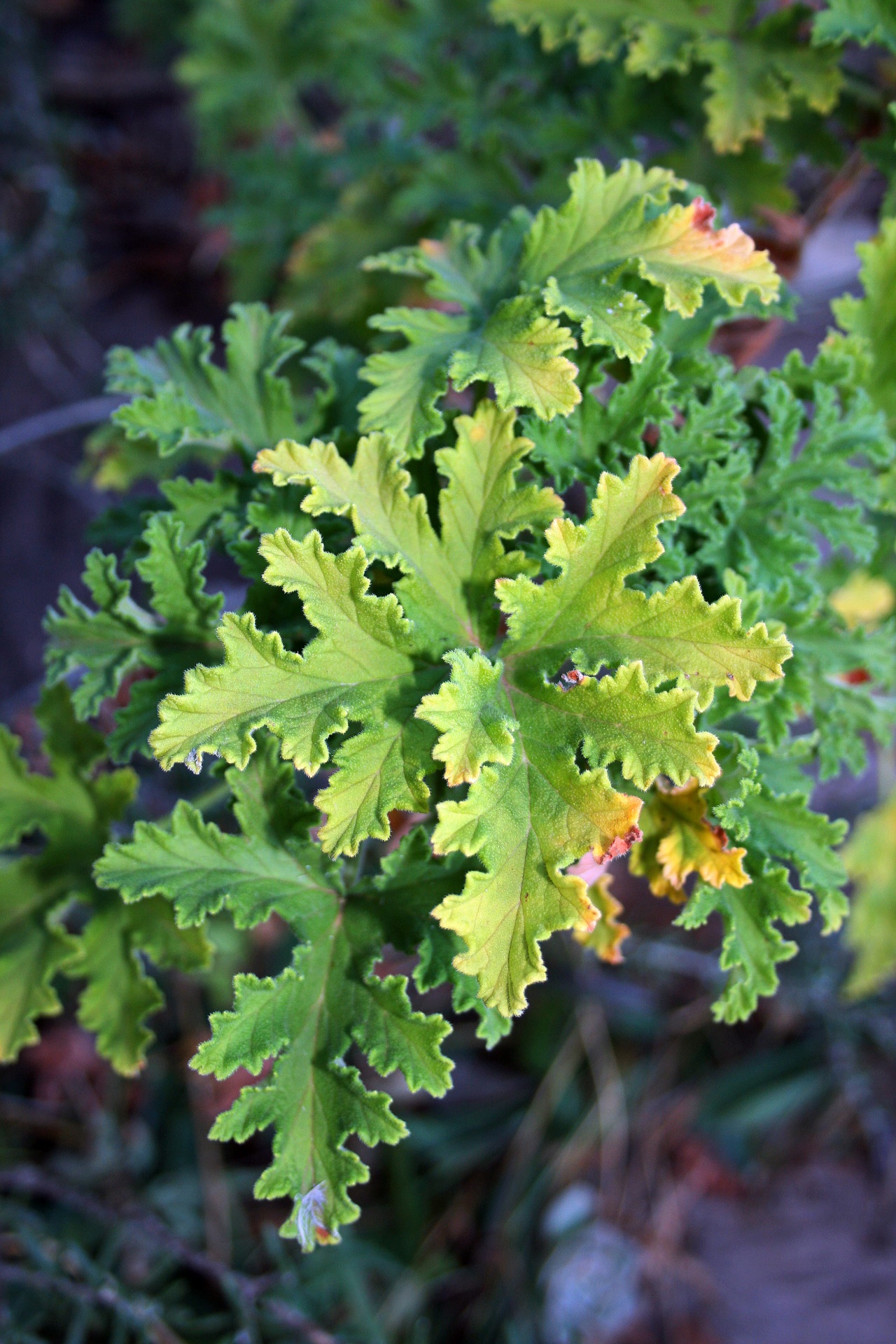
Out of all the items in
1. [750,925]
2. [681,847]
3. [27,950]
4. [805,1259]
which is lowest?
[805,1259]

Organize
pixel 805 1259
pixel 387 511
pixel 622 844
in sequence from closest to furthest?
pixel 622 844 → pixel 387 511 → pixel 805 1259

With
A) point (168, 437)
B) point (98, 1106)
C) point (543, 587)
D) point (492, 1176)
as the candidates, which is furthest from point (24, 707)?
point (543, 587)

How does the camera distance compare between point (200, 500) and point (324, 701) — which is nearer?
point (324, 701)

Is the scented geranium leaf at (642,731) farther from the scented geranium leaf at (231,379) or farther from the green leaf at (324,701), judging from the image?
the scented geranium leaf at (231,379)

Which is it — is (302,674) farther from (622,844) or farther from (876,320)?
(876,320)

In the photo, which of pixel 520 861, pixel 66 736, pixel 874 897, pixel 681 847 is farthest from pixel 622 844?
pixel 874 897

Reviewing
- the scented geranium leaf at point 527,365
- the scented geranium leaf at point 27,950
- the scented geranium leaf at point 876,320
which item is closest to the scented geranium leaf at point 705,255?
the scented geranium leaf at point 527,365

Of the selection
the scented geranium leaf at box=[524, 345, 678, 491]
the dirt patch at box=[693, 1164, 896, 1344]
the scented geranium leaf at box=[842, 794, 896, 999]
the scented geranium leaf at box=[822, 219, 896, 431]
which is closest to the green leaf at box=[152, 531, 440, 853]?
the scented geranium leaf at box=[524, 345, 678, 491]
